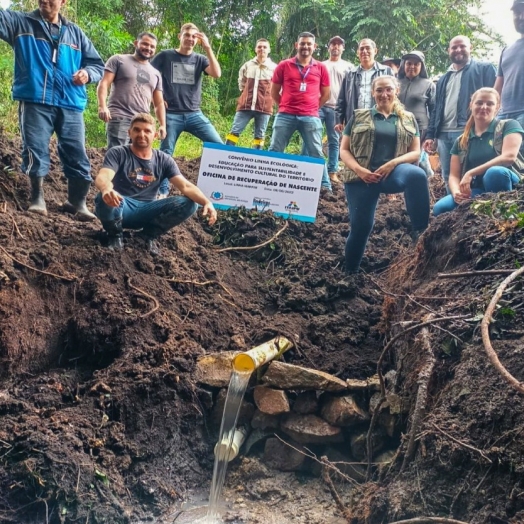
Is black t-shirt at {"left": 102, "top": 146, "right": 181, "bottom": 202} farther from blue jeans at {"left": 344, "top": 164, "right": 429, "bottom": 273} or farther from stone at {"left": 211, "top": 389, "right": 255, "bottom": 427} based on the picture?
stone at {"left": 211, "top": 389, "right": 255, "bottom": 427}

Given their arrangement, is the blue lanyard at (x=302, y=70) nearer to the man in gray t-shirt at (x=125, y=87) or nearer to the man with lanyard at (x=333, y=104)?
the man with lanyard at (x=333, y=104)

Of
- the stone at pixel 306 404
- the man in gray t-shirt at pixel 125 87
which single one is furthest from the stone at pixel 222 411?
the man in gray t-shirt at pixel 125 87

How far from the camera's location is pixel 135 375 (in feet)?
16.4

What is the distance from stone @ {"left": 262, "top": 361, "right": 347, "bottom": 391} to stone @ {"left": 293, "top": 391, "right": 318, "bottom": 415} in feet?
0.33

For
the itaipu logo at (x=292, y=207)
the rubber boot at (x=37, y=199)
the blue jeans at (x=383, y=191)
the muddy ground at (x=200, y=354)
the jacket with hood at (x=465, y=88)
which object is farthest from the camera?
the itaipu logo at (x=292, y=207)

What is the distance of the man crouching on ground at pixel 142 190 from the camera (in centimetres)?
572

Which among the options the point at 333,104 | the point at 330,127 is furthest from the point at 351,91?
the point at 330,127

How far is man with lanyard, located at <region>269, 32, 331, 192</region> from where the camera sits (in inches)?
299

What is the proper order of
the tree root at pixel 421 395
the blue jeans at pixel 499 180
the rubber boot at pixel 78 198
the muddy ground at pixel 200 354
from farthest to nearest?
the rubber boot at pixel 78 198 < the blue jeans at pixel 499 180 < the tree root at pixel 421 395 < the muddy ground at pixel 200 354

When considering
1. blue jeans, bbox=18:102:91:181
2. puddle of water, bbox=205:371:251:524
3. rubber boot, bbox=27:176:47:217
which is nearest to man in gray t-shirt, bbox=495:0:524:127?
puddle of water, bbox=205:371:251:524

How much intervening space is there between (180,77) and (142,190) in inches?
86.3

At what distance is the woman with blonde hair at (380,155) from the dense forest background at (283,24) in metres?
7.09

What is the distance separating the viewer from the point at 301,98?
24.9 feet

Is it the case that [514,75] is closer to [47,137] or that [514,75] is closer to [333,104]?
[333,104]
